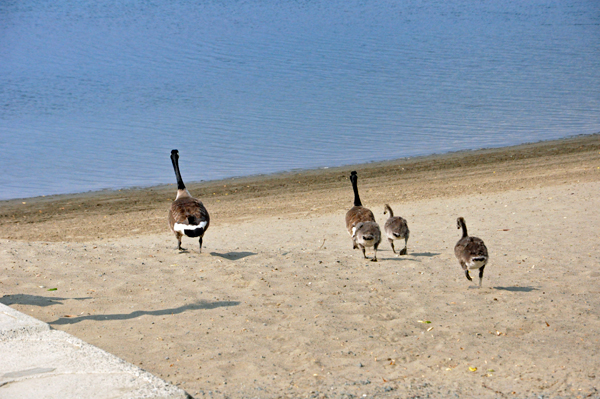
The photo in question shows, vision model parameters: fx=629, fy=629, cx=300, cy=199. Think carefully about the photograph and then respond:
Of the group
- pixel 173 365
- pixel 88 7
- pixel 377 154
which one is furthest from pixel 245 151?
pixel 88 7

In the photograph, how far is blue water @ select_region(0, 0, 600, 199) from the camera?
24.6 metres

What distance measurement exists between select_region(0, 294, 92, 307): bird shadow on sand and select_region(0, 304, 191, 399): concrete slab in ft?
8.61

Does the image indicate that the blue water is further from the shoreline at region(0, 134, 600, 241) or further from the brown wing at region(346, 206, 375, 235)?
the brown wing at region(346, 206, 375, 235)

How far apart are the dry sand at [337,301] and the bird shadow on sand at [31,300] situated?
2 cm

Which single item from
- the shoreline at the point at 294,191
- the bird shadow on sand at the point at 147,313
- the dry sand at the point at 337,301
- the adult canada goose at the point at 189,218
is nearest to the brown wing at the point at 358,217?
the dry sand at the point at 337,301

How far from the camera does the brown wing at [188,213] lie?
1013 centimetres

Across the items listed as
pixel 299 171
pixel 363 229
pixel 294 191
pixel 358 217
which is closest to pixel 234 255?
pixel 358 217

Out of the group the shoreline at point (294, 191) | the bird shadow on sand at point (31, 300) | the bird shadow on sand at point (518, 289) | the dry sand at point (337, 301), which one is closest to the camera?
the dry sand at point (337, 301)

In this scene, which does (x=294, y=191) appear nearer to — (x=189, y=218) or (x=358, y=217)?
(x=358, y=217)

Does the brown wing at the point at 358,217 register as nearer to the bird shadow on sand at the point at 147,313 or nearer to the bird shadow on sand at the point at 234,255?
the bird shadow on sand at the point at 234,255

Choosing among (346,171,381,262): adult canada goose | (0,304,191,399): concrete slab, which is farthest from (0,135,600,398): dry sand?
(0,304,191,399): concrete slab

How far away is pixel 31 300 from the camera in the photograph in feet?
24.8

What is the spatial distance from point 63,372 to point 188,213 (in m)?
6.22

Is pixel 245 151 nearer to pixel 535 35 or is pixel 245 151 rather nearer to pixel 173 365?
pixel 173 365
